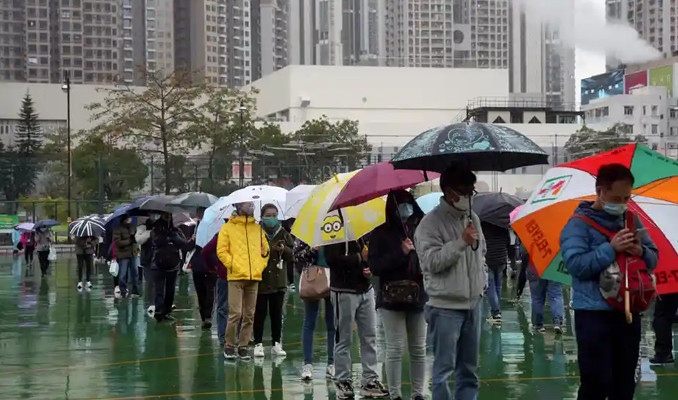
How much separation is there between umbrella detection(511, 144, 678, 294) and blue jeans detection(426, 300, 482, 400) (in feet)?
2.07

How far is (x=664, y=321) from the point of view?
11016mm

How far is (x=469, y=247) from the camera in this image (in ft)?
23.9

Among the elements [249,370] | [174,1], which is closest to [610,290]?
[249,370]

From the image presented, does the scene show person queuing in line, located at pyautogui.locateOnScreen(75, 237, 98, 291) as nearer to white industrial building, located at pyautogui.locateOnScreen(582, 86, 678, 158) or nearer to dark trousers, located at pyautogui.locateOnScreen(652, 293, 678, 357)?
dark trousers, located at pyautogui.locateOnScreen(652, 293, 678, 357)

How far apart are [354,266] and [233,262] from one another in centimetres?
242

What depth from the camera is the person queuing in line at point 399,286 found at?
8.27 m

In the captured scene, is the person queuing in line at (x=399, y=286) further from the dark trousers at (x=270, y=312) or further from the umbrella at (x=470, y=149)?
the dark trousers at (x=270, y=312)

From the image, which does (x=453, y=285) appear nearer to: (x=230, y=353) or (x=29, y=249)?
(x=230, y=353)

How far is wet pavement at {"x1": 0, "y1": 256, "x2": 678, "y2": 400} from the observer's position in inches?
394

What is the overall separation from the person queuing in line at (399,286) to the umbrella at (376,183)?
0.38ft

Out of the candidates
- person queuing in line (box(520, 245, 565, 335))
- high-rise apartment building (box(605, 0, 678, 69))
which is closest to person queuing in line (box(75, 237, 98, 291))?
person queuing in line (box(520, 245, 565, 335))

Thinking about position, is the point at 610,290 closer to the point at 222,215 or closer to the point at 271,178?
the point at 222,215

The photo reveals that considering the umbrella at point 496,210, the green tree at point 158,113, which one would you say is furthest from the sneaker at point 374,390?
the green tree at point 158,113

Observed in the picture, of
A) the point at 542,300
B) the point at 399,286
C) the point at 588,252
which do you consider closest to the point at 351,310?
the point at 399,286
